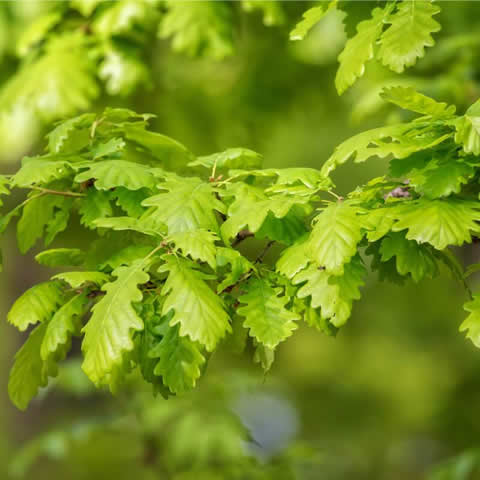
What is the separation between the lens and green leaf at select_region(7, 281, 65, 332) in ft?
6.04

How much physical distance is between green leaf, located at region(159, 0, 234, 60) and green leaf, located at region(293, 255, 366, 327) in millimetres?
2095

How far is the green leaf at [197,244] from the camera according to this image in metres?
1.67

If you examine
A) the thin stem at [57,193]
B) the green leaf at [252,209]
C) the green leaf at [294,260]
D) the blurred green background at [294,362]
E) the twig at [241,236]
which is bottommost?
the blurred green background at [294,362]

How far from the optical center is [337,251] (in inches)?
65.1

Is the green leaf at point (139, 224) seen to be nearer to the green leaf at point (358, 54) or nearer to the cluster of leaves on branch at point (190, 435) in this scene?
the green leaf at point (358, 54)

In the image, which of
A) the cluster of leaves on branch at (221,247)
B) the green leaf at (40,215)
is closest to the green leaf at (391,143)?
the cluster of leaves on branch at (221,247)

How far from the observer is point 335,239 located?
1.66 metres

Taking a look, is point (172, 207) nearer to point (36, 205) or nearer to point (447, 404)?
point (36, 205)

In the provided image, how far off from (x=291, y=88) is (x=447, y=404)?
352 cm

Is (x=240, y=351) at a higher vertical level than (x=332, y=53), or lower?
higher

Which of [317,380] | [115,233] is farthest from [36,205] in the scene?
[317,380]

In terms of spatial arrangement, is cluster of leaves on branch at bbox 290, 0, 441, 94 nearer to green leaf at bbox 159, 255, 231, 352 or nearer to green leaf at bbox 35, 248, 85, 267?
green leaf at bbox 159, 255, 231, 352

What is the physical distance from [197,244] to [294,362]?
720 cm

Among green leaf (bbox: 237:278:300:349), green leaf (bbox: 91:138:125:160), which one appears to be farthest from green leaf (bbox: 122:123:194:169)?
green leaf (bbox: 237:278:300:349)
